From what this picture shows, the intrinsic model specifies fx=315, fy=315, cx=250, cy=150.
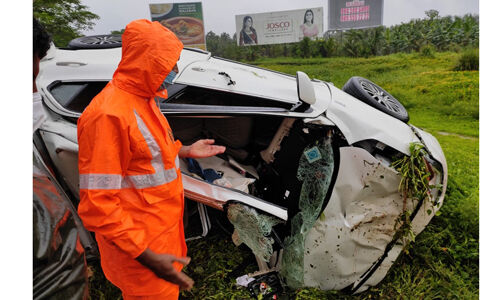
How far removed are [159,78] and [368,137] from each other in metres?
1.50

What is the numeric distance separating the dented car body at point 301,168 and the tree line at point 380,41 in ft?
44.7

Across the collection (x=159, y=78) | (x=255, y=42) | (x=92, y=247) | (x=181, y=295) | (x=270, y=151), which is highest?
(x=255, y=42)

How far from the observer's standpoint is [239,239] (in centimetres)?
233

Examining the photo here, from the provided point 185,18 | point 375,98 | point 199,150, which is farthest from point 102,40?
point 185,18

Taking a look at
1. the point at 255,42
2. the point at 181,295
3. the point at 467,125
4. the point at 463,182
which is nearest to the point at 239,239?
the point at 181,295

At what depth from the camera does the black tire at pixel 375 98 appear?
8.78 feet

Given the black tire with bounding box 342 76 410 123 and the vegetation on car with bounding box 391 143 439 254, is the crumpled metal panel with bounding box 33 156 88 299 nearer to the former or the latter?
the vegetation on car with bounding box 391 143 439 254

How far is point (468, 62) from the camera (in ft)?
33.4

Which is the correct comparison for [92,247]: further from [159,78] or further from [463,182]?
[463,182]

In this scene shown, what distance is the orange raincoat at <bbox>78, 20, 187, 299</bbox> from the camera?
1.21 metres

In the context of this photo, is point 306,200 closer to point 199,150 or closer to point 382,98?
point 199,150

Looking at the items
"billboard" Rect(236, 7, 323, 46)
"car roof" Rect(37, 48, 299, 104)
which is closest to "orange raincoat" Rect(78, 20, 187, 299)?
"car roof" Rect(37, 48, 299, 104)

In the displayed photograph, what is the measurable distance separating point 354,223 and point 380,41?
1719 centimetres

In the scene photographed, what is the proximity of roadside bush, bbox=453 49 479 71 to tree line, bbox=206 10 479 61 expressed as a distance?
504 cm
